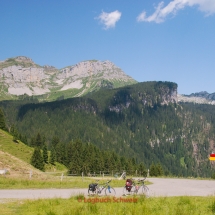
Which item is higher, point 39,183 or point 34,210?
point 34,210

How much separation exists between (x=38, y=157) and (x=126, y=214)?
78.0 meters

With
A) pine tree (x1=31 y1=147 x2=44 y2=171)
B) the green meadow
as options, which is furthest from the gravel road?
pine tree (x1=31 y1=147 x2=44 y2=171)

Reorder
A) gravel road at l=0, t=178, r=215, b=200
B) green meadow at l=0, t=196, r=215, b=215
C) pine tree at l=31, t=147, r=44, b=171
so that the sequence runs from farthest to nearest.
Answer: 1. pine tree at l=31, t=147, r=44, b=171
2. gravel road at l=0, t=178, r=215, b=200
3. green meadow at l=0, t=196, r=215, b=215

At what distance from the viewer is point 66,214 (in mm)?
11508

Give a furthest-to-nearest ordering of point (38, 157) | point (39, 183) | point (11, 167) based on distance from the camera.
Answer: point (38, 157) → point (11, 167) → point (39, 183)

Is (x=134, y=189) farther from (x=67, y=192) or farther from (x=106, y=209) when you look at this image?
(x=106, y=209)

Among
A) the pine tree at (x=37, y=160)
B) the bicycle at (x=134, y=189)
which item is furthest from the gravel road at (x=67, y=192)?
the pine tree at (x=37, y=160)

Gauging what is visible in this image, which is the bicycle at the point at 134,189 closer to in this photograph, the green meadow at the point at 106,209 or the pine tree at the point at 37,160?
the green meadow at the point at 106,209

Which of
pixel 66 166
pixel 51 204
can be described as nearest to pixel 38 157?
pixel 66 166

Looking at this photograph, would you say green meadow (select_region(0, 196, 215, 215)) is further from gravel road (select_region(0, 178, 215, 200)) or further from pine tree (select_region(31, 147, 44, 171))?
pine tree (select_region(31, 147, 44, 171))

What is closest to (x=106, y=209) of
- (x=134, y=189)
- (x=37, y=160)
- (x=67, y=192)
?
(x=134, y=189)

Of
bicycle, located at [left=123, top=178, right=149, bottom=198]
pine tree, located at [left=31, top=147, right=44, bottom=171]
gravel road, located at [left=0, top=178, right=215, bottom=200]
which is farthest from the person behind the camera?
pine tree, located at [left=31, top=147, right=44, bottom=171]

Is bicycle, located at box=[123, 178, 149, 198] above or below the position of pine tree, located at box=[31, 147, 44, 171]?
above

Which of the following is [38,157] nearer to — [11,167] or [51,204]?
[11,167]
